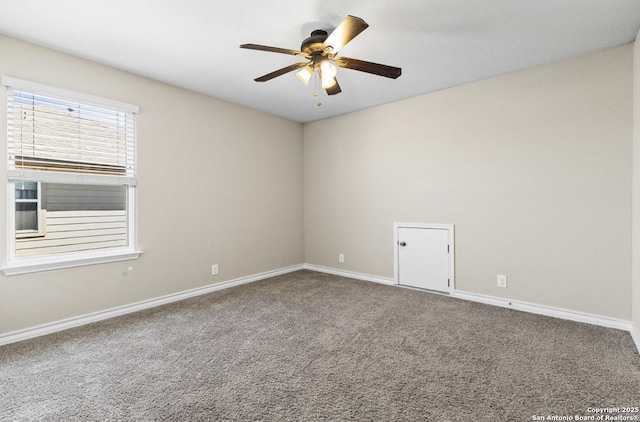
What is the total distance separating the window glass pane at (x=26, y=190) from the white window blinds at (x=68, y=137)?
0.28 ft

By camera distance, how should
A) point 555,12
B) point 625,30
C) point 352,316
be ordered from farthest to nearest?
point 352,316
point 625,30
point 555,12

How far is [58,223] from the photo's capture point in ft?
9.09

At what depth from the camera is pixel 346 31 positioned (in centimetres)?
184

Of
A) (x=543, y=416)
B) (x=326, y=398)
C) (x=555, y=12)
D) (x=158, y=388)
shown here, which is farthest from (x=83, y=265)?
(x=555, y=12)

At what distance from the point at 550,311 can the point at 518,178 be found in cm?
130

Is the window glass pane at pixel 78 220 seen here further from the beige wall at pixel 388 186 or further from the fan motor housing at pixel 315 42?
the fan motor housing at pixel 315 42

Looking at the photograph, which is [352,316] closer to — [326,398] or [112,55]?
[326,398]

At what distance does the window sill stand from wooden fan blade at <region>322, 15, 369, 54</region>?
269 cm

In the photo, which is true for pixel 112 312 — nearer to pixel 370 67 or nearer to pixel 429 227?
pixel 370 67

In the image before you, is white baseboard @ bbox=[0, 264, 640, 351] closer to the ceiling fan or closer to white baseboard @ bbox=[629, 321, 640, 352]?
white baseboard @ bbox=[629, 321, 640, 352]

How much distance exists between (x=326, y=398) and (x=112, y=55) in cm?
324

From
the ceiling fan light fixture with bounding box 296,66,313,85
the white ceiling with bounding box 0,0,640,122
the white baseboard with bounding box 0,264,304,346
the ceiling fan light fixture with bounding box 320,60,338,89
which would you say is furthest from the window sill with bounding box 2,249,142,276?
the ceiling fan light fixture with bounding box 320,60,338,89

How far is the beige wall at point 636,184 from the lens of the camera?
7.68 feet

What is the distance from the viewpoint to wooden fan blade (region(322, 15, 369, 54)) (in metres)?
1.73
